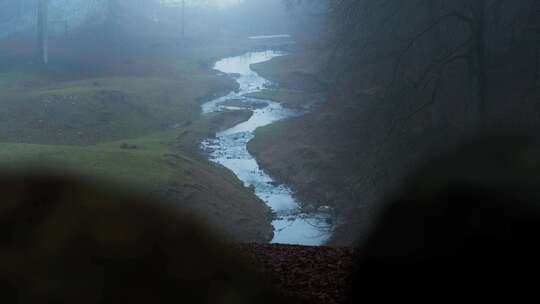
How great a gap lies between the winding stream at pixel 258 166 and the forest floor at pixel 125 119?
0.66 m

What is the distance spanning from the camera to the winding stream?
21.7m

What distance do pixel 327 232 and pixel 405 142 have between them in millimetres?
5342

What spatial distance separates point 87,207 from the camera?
25.3ft

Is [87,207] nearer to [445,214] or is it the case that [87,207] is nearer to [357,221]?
[445,214]

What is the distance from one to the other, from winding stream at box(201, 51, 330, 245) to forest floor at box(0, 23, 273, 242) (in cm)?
66

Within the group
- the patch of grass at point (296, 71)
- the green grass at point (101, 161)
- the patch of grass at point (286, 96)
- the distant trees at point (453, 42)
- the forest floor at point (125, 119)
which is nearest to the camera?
the distant trees at point (453, 42)

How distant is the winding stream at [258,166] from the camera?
2170cm

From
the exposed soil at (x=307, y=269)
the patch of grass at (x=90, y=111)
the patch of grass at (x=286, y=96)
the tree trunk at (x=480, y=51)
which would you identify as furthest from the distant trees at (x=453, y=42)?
the patch of grass at (x=286, y=96)

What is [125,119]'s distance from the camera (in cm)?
3447

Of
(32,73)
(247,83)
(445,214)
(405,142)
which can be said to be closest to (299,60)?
(247,83)

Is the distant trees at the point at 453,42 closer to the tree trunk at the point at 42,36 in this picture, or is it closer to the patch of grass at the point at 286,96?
the patch of grass at the point at 286,96

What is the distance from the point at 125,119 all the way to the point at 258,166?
9362mm

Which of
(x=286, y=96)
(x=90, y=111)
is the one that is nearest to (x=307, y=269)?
(x=90, y=111)

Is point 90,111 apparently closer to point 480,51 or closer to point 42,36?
point 42,36
